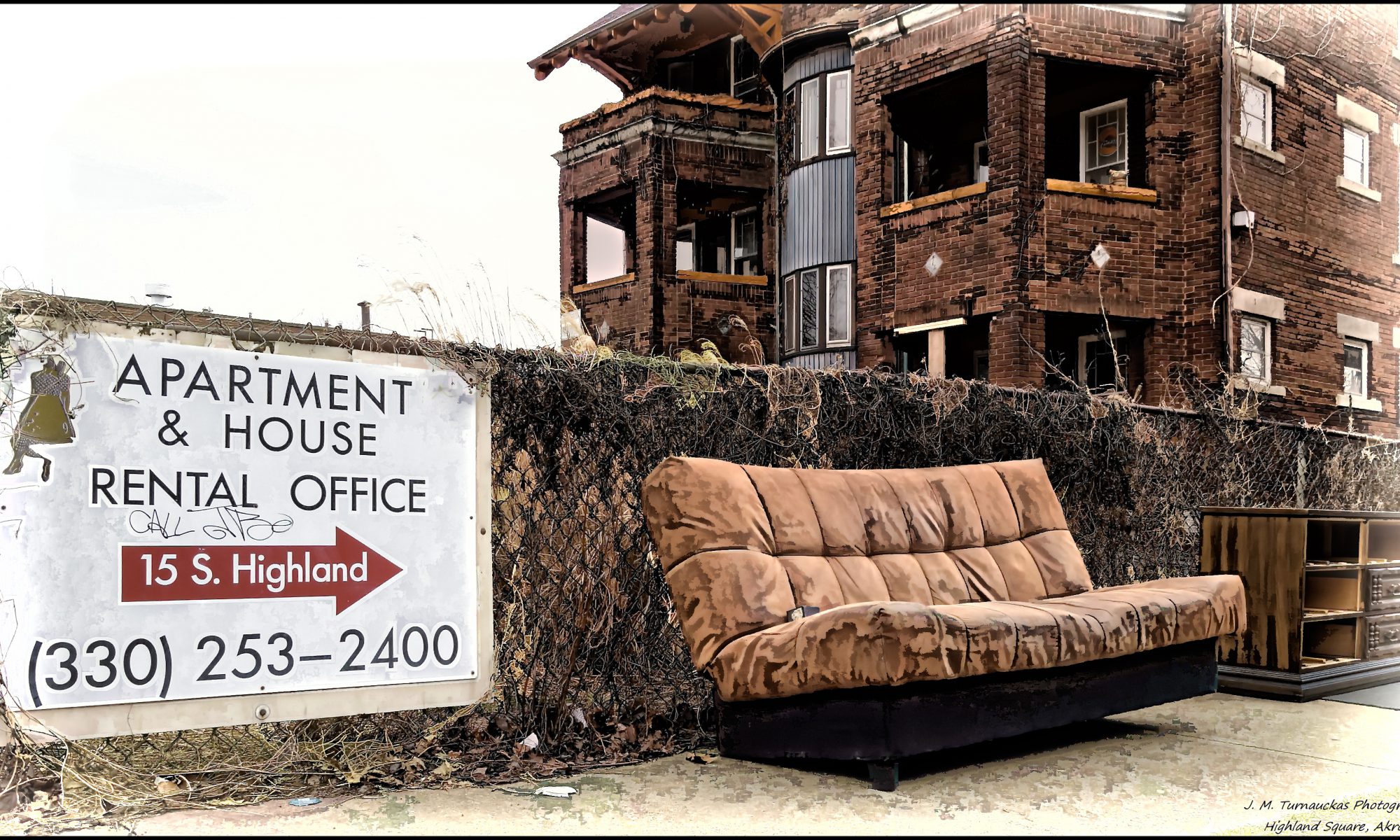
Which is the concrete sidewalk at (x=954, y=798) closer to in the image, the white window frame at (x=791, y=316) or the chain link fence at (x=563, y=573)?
the chain link fence at (x=563, y=573)

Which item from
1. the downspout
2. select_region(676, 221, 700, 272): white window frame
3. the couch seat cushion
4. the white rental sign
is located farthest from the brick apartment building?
the white rental sign

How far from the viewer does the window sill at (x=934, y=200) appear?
46.7ft

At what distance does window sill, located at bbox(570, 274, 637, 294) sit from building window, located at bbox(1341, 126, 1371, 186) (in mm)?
11105

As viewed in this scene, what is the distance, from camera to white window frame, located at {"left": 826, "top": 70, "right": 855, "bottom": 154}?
16.4 metres

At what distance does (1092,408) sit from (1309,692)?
82.0 inches

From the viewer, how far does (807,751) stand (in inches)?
160

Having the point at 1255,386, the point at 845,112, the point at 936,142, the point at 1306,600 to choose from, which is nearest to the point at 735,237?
the point at 845,112

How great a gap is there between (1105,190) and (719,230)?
8.71m

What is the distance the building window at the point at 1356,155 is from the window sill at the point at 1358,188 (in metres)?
0.09

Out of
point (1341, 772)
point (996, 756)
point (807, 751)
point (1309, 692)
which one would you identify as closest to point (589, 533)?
point (807, 751)

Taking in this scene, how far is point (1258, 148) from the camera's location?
1412 centimetres

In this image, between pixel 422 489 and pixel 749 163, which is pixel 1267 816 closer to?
pixel 422 489

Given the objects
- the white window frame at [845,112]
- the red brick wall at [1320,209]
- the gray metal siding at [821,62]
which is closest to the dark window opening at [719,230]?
the gray metal siding at [821,62]

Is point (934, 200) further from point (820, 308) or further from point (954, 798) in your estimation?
point (954, 798)
